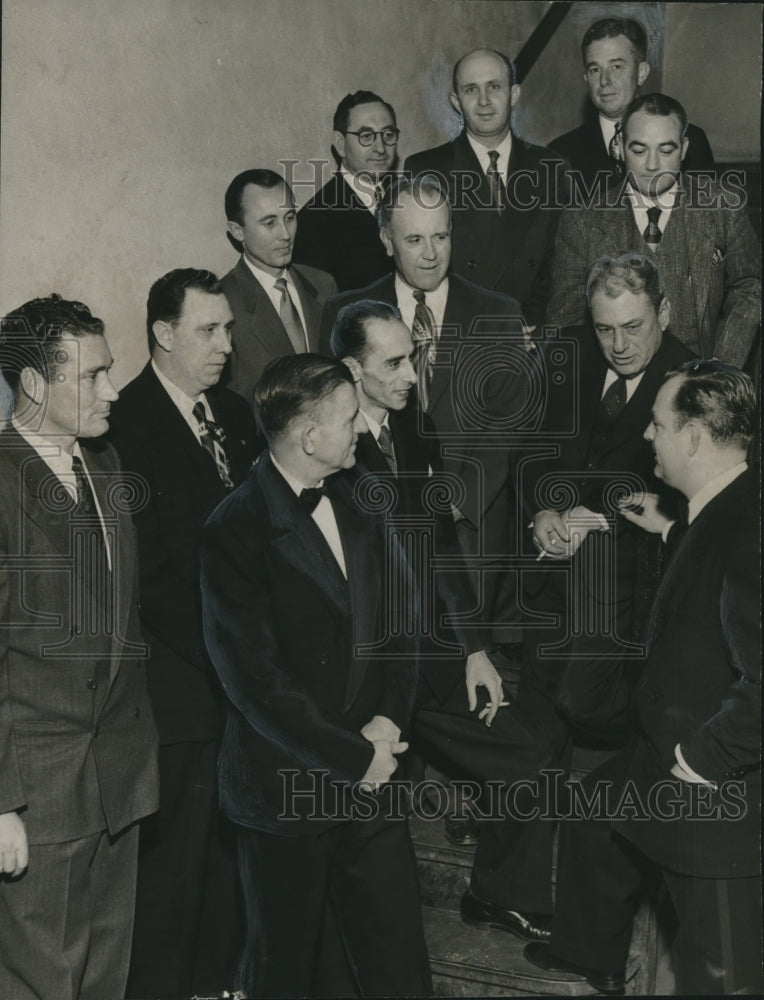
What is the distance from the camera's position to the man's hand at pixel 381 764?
428 centimetres

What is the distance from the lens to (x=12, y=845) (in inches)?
152

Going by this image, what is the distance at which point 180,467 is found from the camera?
4426 millimetres

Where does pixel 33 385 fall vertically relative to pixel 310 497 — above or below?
above

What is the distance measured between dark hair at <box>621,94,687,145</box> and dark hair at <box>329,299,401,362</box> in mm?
996

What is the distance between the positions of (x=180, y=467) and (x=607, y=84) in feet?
6.12

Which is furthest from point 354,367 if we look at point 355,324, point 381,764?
point 381,764

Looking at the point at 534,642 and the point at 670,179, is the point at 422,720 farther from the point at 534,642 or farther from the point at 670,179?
the point at 670,179

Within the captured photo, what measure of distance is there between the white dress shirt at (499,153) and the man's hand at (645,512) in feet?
3.72

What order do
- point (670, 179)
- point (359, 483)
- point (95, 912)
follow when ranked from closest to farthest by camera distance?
point (95, 912) < point (359, 483) < point (670, 179)

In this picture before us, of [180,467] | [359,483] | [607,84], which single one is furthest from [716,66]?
[180,467]

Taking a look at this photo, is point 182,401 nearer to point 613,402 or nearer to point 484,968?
point 613,402

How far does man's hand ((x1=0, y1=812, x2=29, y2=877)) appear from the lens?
3.85 meters

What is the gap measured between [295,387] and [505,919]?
184 cm

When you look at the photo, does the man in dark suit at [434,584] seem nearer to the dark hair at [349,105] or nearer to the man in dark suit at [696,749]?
the man in dark suit at [696,749]
